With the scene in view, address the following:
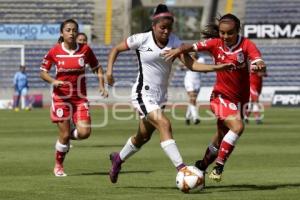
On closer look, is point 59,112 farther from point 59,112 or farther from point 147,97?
point 147,97

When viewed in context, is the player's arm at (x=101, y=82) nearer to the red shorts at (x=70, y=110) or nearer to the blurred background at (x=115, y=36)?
the red shorts at (x=70, y=110)

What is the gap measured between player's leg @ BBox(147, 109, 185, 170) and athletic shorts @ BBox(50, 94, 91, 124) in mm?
2665

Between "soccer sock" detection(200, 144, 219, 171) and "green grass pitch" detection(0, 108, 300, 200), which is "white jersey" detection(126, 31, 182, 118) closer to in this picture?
"soccer sock" detection(200, 144, 219, 171)

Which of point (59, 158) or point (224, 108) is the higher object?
point (224, 108)

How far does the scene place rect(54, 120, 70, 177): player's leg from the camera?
13.5 m

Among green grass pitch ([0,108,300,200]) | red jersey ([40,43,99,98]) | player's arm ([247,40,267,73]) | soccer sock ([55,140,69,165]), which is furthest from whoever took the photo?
red jersey ([40,43,99,98])

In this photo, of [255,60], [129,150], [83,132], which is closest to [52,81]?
A: [83,132]

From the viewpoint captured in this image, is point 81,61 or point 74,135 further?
point 74,135

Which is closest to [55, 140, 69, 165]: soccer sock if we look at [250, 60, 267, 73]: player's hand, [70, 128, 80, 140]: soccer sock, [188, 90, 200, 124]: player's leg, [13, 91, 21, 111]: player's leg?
[70, 128, 80, 140]: soccer sock

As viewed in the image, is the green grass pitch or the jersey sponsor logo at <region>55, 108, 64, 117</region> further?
the jersey sponsor logo at <region>55, 108, 64, 117</region>

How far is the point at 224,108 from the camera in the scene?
1202 centimetres

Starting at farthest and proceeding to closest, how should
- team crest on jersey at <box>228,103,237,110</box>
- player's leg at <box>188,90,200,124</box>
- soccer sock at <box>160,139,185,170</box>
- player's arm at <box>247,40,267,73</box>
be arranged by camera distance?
player's leg at <box>188,90,200,124</box> → team crest on jersey at <box>228,103,237,110</box> → player's arm at <box>247,40,267,73</box> → soccer sock at <box>160,139,185,170</box>

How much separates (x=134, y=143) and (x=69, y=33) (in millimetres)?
2580

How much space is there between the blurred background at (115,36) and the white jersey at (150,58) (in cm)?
3278
